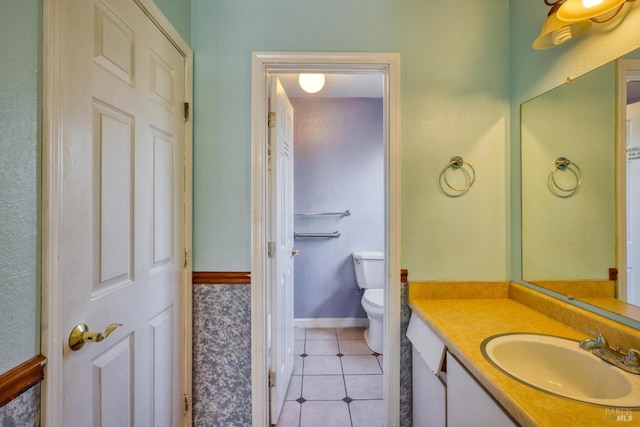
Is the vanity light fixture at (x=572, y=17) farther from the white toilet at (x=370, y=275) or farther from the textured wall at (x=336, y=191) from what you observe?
the white toilet at (x=370, y=275)

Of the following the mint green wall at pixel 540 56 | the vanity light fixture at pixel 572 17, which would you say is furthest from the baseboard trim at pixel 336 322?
the vanity light fixture at pixel 572 17

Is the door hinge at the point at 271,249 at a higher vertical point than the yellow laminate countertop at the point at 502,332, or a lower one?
higher

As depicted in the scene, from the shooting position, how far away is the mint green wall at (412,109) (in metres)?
1.42

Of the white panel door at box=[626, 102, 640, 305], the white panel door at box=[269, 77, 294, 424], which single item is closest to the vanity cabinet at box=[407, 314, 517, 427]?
the white panel door at box=[626, 102, 640, 305]

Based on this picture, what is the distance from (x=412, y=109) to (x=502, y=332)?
1046 mm

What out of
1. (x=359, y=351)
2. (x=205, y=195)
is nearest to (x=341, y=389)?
(x=359, y=351)

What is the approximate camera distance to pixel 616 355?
2.68 feet

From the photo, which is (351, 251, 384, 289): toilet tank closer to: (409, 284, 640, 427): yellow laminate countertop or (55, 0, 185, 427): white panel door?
(409, 284, 640, 427): yellow laminate countertop

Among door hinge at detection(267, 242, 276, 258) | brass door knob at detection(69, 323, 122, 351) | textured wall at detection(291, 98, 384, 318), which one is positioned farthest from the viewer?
textured wall at detection(291, 98, 384, 318)

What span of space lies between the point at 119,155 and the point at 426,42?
144 centimetres

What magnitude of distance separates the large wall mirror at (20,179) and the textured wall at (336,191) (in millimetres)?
2239

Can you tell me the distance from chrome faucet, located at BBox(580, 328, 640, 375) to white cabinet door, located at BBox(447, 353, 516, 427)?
0.36 metres

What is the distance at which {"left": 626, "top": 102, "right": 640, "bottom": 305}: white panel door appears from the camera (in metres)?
0.88

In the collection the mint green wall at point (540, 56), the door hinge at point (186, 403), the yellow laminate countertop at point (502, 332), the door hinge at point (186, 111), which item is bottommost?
the door hinge at point (186, 403)
